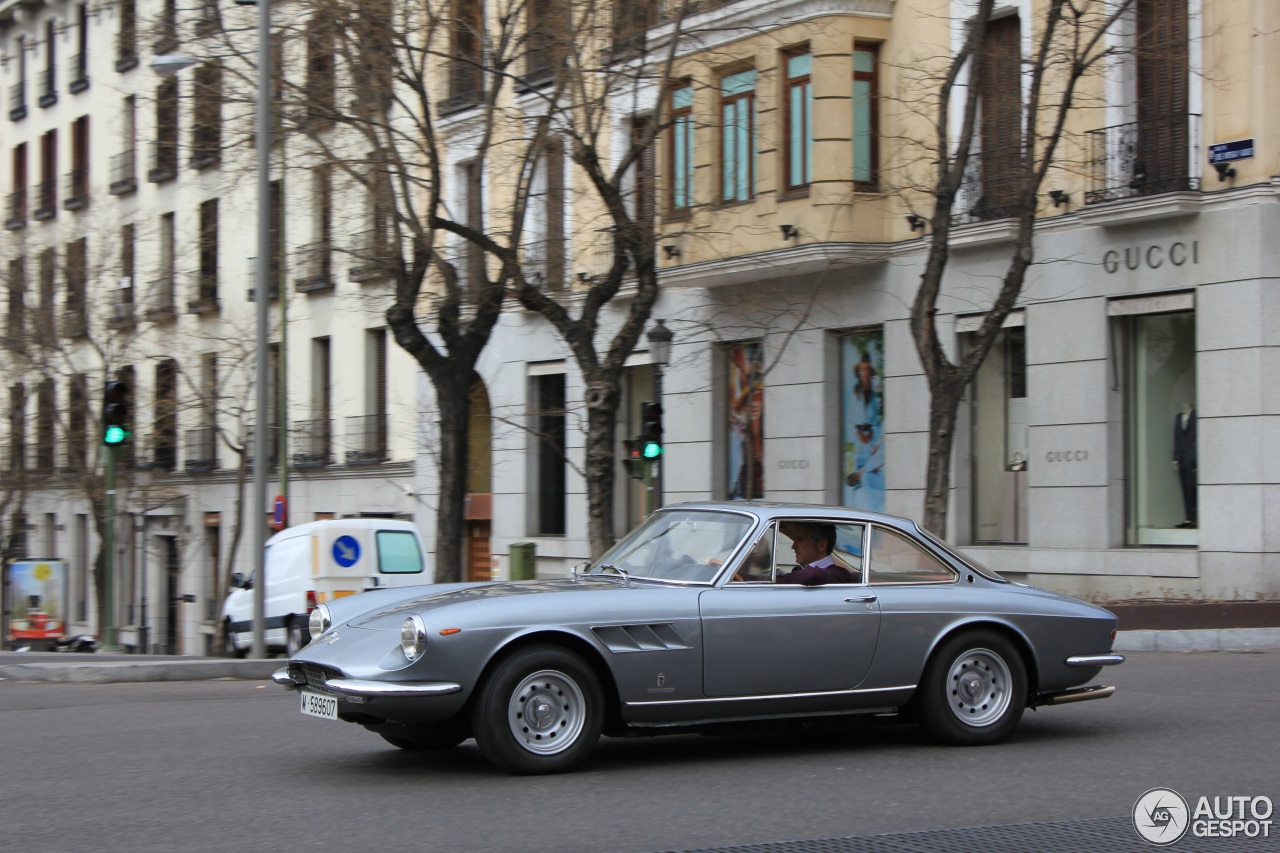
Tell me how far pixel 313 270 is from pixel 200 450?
7.38 metres

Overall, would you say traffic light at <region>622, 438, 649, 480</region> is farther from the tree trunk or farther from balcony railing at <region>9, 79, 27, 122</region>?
balcony railing at <region>9, 79, 27, 122</region>

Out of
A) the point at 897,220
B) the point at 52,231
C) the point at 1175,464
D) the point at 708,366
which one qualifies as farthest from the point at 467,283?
the point at 52,231

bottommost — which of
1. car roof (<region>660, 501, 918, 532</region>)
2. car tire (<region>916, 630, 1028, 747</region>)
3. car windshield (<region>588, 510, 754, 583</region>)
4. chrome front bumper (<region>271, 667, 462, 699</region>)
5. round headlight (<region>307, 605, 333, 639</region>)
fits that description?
car tire (<region>916, 630, 1028, 747</region>)

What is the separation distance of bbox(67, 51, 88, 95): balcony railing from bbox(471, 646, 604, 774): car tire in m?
41.6

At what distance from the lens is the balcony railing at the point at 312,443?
118ft

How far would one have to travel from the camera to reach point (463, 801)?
7.74 metres

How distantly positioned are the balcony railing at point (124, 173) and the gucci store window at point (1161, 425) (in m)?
29.9

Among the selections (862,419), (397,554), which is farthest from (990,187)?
(397,554)

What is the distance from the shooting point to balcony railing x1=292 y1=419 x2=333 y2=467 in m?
36.0

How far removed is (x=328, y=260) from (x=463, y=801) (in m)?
29.1

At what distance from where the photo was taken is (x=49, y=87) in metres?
47.8

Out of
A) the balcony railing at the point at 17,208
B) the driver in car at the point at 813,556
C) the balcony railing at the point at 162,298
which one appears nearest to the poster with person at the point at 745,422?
the driver in car at the point at 813,556

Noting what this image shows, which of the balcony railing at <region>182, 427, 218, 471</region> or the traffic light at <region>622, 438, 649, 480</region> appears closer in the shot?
the traffic light at <region>622, 438, 649, 480</region>

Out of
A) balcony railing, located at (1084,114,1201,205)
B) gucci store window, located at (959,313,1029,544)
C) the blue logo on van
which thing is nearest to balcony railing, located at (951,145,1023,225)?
balcony railing, located at (1084,114,1201,205)
